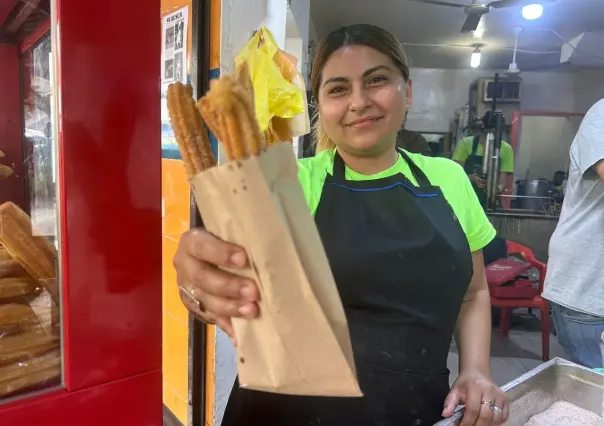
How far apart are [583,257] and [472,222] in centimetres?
95

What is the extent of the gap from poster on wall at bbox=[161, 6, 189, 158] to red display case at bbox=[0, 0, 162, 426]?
126cm

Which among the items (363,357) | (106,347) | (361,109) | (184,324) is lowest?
(184,324)

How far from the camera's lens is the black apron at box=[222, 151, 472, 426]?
3.69ft

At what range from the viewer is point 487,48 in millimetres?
7219

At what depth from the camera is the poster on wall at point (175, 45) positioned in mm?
2188

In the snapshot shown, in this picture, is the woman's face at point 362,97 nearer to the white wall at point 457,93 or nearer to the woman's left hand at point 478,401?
the woman's left hand at point 478,401

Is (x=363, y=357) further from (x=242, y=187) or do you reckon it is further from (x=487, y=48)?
(x=487, y=48)

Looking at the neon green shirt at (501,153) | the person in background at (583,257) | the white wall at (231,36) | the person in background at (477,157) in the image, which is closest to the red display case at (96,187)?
the white wall at (231,36)

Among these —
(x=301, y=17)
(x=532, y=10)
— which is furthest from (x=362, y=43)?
(x=532, y=10)

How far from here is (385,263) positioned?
1.15m

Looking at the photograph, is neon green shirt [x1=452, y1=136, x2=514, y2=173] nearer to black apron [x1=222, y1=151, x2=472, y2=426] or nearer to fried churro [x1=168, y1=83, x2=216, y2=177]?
black apron [x1=222, y1=151, x2=472, y2=426]

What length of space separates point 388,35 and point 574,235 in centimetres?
130

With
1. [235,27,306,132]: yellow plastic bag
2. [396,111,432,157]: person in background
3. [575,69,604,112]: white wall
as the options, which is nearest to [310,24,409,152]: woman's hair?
[235,27,306,132]: yellow plastic bag

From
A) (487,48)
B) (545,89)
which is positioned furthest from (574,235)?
(545,89)
